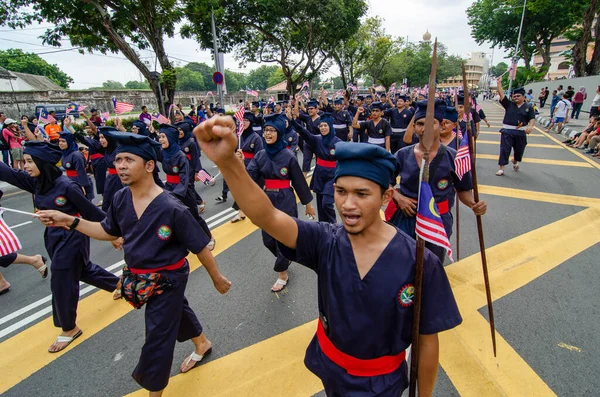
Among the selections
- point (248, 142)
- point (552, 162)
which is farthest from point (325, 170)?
point (552, 162)

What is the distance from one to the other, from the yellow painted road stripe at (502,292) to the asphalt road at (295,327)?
0.04 feet

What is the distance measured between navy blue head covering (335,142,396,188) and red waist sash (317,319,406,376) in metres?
0.83

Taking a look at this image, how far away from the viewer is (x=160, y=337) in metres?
2.44

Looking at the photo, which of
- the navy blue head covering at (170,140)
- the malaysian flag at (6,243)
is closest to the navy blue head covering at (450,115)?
the navy blue head covering at (170,140)

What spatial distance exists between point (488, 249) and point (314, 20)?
18.9 metres

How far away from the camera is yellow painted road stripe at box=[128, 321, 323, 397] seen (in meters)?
2.68

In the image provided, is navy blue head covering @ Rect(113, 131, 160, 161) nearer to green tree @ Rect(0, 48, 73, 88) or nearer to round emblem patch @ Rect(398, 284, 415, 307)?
round emblem patch @ Rect(398, 284, 415, 307)

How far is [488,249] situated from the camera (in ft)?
15.5

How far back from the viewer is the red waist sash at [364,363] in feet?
4.95

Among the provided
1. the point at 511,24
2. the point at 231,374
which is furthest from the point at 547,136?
the point at 511,24

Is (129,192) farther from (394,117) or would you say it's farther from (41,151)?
(394,117)

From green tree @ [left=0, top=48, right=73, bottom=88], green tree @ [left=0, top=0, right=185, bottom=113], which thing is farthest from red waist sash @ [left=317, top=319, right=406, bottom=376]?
green tree @ [left=0, top=48, right=73, bottom=88]

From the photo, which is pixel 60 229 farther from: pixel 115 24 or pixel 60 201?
pixel 115 24

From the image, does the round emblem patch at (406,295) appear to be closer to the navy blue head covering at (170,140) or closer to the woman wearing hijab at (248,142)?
the navy blue head covering at (170,140)
